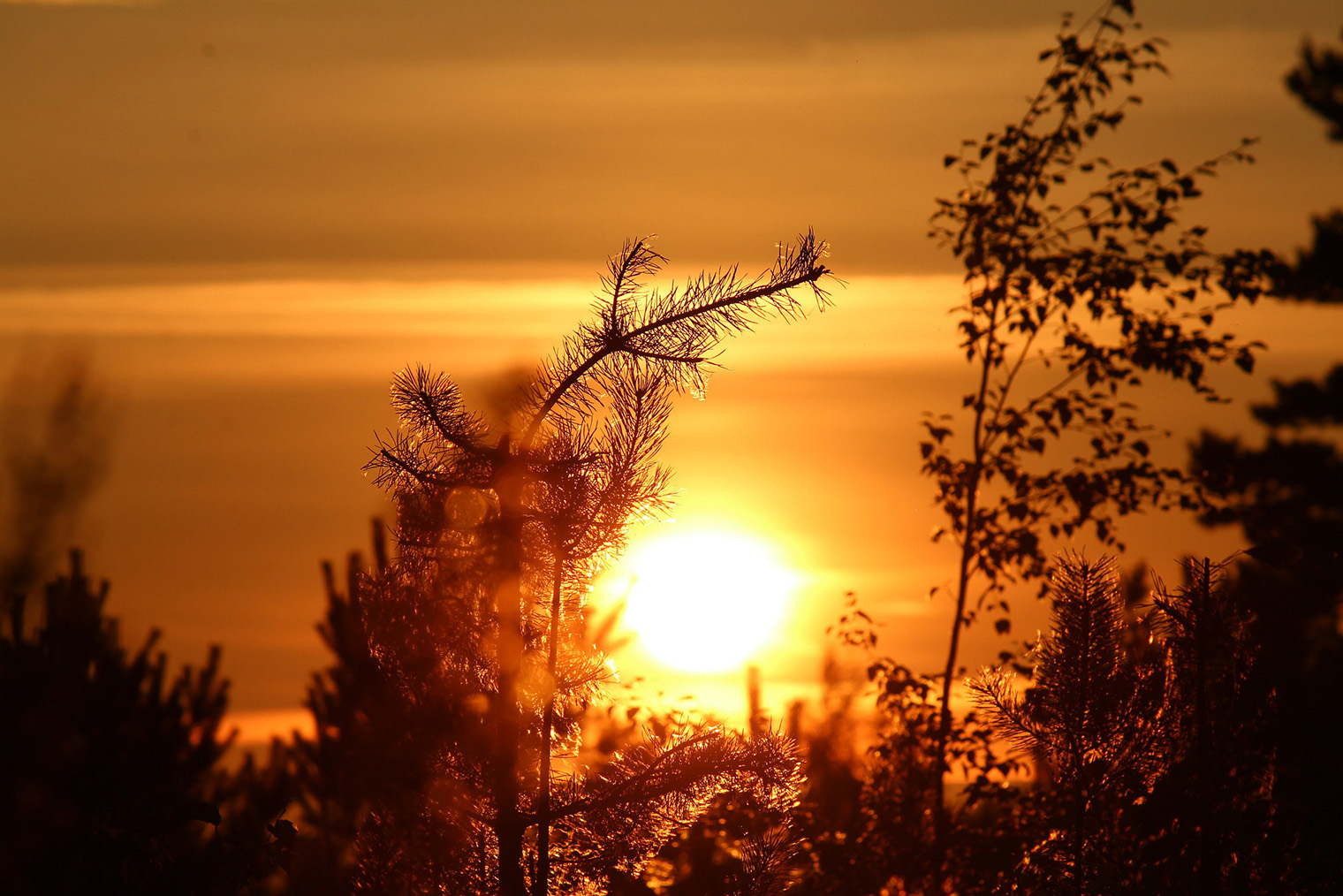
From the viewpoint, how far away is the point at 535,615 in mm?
6996

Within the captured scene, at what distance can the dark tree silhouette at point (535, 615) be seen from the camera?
672 cm

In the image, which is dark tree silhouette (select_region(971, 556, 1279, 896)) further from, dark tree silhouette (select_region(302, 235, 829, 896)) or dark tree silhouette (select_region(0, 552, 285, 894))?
dark tree silhouette (select_region(0, 552, 285, 894))

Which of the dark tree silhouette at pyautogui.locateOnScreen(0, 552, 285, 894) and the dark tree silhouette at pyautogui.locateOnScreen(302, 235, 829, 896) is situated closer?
the dark tree silhouette at pyautogui.locateOnScreen(302, 235, 829, 896)

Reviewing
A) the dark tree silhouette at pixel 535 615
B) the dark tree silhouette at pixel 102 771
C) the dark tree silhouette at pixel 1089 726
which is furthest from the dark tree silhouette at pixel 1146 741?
the dark tree silhouette at pixel 102 771

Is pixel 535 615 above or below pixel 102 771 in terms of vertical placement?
above

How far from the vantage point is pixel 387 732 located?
726cm

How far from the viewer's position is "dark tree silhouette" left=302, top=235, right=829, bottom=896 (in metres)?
6.72

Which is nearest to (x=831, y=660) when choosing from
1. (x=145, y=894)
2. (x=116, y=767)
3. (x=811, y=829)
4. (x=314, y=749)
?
(x=314, y=749)

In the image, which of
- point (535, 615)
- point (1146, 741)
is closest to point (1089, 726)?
point (1146, 741)

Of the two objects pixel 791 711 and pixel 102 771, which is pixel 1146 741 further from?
pixel 102 771

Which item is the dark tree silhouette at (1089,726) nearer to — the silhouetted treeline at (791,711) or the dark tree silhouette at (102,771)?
the silhouetted treeline at (791,711)

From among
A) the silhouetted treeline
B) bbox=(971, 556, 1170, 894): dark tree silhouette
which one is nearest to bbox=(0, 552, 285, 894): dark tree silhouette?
the silhouetted treeline

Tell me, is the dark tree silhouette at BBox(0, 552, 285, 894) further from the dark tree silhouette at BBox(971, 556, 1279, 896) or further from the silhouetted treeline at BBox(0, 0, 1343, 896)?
the dark tree silhouette at BBox(971, 556, 1279, 896)

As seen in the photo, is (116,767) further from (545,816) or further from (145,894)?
(545,816)
